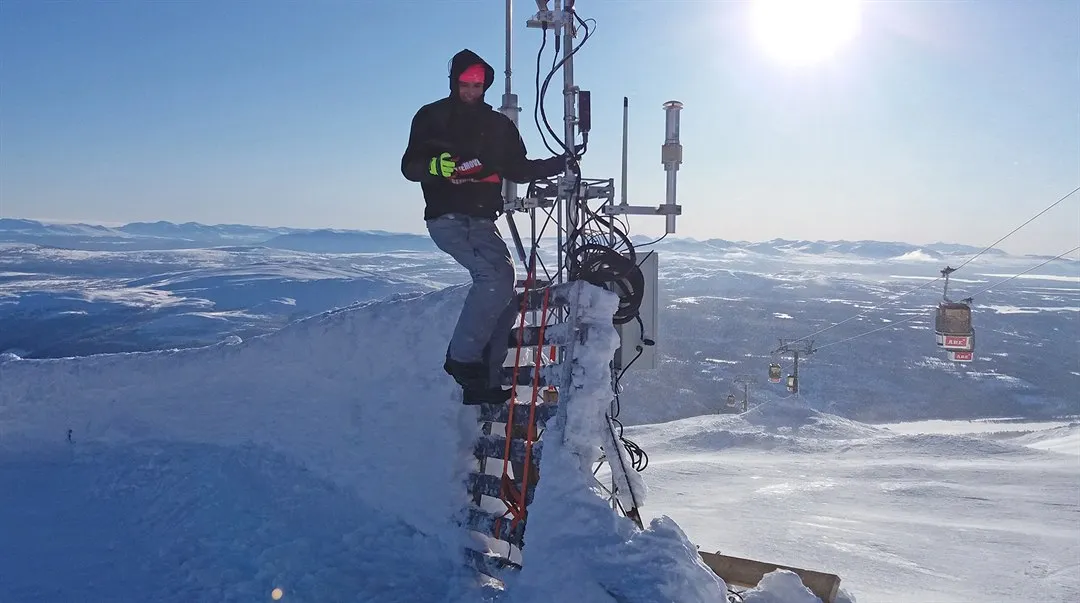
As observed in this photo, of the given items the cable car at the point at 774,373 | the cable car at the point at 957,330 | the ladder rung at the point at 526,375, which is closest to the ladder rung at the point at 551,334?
the ladder rung at the point at 526,375

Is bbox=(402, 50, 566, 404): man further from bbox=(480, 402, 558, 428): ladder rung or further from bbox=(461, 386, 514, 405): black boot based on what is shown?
bbox=(480, 402, 558, 428): ladder rung

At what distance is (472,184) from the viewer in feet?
14.1

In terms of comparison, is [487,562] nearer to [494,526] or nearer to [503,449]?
[494,526]

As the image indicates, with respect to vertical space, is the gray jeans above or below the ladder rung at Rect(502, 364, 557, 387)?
above

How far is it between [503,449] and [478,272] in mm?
1388

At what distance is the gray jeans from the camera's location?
4312 mm

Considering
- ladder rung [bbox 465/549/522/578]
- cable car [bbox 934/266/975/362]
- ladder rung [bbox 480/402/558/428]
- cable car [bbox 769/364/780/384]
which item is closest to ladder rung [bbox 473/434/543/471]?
ladder rung [bbox 480/402/558/428]

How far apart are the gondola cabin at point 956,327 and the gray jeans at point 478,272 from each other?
26280mm

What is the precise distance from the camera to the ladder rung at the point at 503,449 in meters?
4.34

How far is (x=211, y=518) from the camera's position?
17.3 ft

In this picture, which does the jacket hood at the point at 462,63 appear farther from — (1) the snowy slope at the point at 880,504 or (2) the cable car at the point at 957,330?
(2) the cable car at the point at 957,330

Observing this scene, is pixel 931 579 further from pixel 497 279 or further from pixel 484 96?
pixel 484 96

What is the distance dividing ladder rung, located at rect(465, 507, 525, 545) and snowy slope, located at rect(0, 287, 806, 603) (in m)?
0.23

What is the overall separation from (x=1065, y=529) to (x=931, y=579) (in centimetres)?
385
